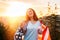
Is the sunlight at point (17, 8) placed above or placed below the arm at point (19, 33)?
above

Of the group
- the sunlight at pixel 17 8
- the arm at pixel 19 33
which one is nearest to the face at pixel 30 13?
the sunlight at pixel 17 8

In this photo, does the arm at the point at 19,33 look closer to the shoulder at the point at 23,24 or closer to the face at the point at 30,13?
the shoulder at the point at 23,24

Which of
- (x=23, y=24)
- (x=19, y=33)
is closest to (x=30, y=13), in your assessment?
(x=23, y=24)

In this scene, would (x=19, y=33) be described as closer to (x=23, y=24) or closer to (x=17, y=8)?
(x=23, y=24)

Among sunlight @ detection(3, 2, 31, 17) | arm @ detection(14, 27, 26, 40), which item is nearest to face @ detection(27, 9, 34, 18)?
sunlight @ detection(3, 2, 31, 17)

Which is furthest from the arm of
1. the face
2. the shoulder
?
the face

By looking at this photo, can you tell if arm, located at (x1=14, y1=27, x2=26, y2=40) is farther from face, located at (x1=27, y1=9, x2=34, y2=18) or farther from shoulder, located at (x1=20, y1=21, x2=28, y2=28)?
face, located at (x1=27, y1=9, x2=34, y2=18)

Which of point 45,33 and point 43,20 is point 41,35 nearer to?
point 45,33

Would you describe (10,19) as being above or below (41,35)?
above

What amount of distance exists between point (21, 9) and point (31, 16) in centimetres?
13

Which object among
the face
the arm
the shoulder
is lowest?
the arm

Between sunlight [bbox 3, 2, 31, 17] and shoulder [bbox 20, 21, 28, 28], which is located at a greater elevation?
sunlight [bbox 3, 2, 31, 17]

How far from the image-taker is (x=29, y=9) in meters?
1.83

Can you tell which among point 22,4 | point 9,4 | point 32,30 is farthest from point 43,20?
point 9,4
